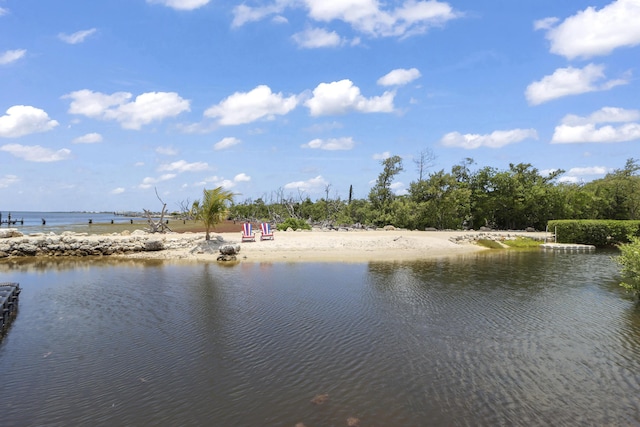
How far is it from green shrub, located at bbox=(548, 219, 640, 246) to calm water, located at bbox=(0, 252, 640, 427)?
23.6 m

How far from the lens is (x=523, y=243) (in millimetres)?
37531

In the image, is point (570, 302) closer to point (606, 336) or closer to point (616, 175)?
point (606, 336)

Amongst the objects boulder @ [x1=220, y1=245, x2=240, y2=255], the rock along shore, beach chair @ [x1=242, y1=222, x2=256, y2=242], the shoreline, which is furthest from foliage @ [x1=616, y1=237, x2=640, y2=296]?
the rock along shore

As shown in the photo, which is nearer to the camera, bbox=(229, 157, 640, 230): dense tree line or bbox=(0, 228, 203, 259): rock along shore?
bbox=(0, 228, 203, 259): rock along shore

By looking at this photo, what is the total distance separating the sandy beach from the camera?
27.5 meters

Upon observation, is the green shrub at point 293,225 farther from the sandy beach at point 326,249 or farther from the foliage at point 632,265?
the foliage at point 632,265

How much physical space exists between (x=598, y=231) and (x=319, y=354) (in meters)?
40.3

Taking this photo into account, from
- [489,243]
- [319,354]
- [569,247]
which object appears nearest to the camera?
[319,354]

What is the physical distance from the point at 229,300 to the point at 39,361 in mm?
6908

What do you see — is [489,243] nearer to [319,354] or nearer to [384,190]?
[384,190]

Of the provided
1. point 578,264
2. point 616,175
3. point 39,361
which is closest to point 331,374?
point 39,361

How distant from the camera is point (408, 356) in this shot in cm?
985

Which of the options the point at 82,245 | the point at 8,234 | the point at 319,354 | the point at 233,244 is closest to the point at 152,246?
the point at 82,245

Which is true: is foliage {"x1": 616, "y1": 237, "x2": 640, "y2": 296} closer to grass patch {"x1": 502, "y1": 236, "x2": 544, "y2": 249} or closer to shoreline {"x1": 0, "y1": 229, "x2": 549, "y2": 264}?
shoreline {"x1": 0, "y1": 229, "x2": 549, "y2": 264}
